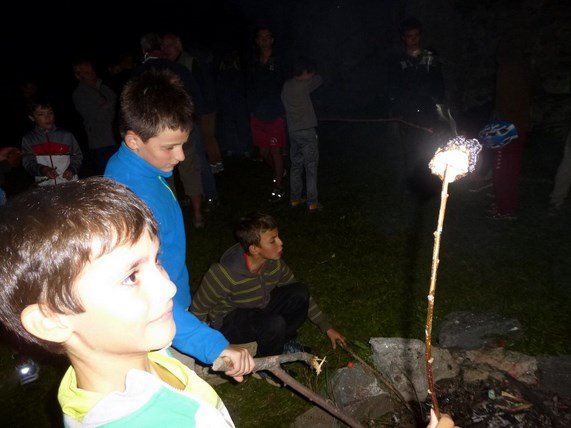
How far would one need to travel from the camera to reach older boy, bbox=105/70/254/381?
213 cm

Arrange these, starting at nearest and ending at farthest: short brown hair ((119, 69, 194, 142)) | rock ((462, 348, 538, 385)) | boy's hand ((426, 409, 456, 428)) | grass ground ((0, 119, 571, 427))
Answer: boy's hand ((426, 409, 456, 428)) < short brown hair ((119, 69, 194, 142)) < rock ((462, 348, 538, 385)) < grass ground ((0, 119, 571, 427))

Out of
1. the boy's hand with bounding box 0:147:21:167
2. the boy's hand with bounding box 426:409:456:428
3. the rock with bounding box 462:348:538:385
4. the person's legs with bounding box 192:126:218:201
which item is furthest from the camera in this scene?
the person's legs with bounding box 192:126:218:201

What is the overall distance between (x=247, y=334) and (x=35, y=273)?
2.68 meters

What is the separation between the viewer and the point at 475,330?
149 inches

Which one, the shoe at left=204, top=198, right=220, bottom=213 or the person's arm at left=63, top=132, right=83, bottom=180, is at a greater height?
the person's arm at left=63, top=132, right=83, bottom=180

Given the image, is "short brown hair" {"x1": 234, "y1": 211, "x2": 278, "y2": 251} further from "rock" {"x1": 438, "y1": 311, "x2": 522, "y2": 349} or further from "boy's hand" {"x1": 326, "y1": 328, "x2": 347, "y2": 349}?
"rock" {"x1": 438, "y1": 311, "x2": 522, "y2": 349}

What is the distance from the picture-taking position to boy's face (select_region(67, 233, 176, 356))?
1116mm

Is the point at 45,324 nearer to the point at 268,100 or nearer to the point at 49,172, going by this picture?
the point at 49,172

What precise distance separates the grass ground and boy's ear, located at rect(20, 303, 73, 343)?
2.73 metres

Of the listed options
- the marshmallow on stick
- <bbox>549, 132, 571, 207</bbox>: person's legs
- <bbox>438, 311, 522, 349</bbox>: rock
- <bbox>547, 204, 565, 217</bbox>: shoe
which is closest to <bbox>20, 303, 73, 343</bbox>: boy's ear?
the marshmallow on stick

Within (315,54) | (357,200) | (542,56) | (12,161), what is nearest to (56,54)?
(315,54)

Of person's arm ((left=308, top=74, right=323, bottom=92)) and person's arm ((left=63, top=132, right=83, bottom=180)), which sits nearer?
person's arm ((left=63, top=132, right=83, bottom=180))

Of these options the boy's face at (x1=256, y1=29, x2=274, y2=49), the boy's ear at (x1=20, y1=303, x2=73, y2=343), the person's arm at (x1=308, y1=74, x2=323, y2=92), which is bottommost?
the boy's ear at (x1=20, y1=303, x2=73, y2=343)

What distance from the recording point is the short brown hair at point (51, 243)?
1078 millimetres
